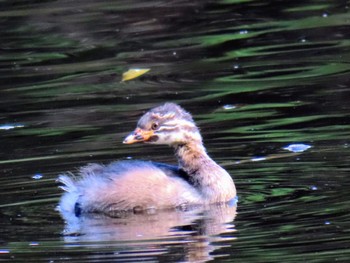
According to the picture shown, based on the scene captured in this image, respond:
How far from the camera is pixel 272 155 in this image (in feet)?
36.8

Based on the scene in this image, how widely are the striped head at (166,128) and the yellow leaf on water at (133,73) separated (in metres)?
4.36

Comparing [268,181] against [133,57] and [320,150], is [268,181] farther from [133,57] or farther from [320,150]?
[133,57]

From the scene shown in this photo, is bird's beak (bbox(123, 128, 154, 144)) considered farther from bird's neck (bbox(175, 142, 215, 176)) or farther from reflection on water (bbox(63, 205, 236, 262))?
reflection on water (bbox(63, 205, 236, 262))

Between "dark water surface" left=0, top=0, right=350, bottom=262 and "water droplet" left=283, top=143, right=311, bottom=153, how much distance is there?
105 millimetres

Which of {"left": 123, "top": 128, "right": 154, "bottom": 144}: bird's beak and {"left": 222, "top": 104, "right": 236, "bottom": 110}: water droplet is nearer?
{"left": 123, "top": 128, "right": 154, "bottom": 144}: bird's beak

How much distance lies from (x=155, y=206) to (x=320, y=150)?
1.81 metres

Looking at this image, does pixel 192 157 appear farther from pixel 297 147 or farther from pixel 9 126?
pixel 9 126

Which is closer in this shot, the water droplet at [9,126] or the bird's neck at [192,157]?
the bird's neck at [192,157]

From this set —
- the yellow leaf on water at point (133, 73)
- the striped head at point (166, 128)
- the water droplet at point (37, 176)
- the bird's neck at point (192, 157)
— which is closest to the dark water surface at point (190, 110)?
the water droplet at point (37, 176)

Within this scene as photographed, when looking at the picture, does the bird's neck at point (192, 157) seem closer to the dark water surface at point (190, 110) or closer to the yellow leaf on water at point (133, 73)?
the dark water surface at point (190, 110)

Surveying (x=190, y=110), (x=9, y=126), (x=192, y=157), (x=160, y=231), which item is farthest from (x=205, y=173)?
(x=9, y=126)

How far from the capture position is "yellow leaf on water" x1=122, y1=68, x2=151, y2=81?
14919mm

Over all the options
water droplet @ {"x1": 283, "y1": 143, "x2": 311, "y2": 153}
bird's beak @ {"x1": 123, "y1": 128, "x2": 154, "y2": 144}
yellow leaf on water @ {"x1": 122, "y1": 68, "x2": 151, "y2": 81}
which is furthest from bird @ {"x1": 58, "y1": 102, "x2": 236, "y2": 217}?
yellow leaf on water @ {"x1": 122, "y1": 68, "x2": 151, "y2": 81}

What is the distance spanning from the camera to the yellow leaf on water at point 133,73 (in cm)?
1492
